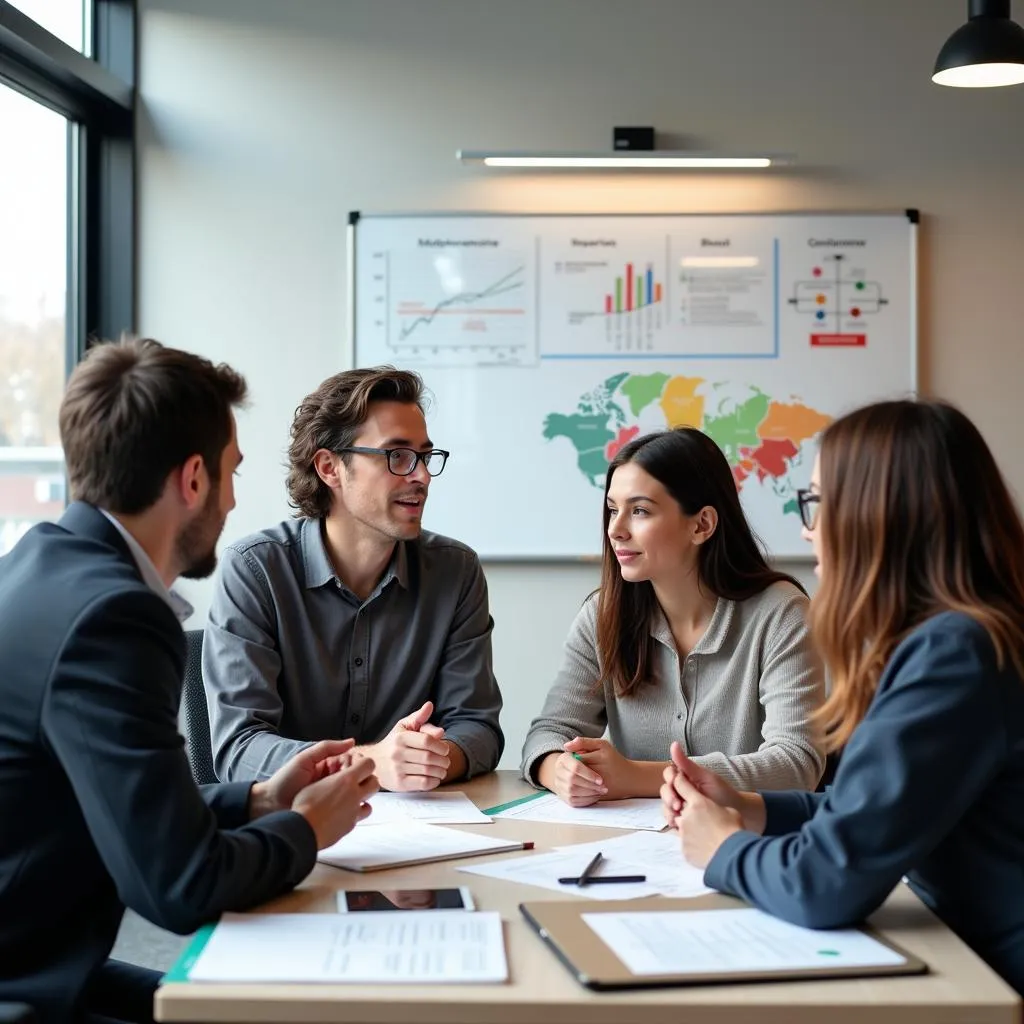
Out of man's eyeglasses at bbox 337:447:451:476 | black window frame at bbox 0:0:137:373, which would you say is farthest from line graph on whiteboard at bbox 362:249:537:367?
man's eyeglasses at bbox 337:447:451:476

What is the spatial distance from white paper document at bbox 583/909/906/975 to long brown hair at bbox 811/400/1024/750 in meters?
0.29

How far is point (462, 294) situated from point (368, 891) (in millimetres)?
2773

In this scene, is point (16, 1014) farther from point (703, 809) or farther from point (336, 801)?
point (703, 809)

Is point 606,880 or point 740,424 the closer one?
point 606,880

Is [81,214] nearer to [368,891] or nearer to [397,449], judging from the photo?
[397,449]

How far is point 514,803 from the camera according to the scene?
207cm

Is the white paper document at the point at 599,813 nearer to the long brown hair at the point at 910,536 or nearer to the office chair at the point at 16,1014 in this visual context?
the long brown hair at the point at 910,536

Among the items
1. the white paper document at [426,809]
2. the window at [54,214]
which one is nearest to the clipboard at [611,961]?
the white paper document at [426,809]

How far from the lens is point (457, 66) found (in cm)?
403

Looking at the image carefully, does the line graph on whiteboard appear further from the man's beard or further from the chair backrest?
the man's beard

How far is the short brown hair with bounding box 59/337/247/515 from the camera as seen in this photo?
1584mm

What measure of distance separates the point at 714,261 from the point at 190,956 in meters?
3.16

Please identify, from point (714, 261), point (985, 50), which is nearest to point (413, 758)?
point (985, 50)

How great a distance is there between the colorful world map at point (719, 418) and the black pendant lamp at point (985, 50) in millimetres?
1253
